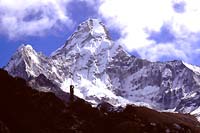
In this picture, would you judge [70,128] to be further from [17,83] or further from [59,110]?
[17,83]

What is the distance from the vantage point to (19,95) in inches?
6019

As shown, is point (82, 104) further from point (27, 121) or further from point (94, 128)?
point (27, 121)

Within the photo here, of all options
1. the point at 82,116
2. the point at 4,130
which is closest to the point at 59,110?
the point at 82,116

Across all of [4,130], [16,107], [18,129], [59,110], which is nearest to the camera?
[4,130]

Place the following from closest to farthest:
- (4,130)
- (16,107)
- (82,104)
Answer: (4,130) < (16,107) < (82,104)

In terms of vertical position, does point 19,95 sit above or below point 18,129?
above

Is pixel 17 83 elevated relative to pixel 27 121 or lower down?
elevated

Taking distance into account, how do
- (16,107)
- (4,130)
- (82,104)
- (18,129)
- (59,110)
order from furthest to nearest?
(82,104)
(59,110)
(16,107)
(18,129)
(4,130)

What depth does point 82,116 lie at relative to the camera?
16238cm

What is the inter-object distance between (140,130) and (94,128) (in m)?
11.9

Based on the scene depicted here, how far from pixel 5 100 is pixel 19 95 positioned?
18.7 feet

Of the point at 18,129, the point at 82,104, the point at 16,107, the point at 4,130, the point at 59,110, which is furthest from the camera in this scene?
the point at 82,104

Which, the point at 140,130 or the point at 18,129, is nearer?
the point at 18,129

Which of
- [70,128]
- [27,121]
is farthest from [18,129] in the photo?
[70,128]
